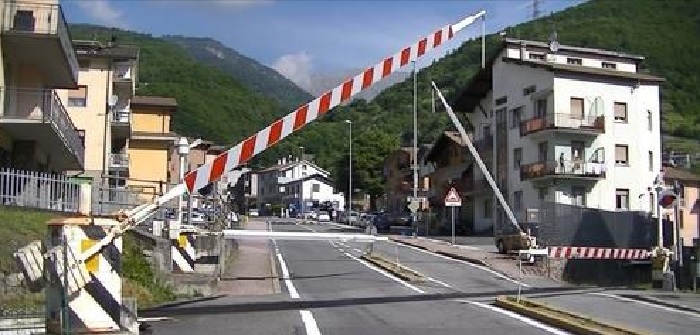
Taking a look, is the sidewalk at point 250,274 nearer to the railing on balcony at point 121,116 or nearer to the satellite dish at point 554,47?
the railing on balcony at point 121,116

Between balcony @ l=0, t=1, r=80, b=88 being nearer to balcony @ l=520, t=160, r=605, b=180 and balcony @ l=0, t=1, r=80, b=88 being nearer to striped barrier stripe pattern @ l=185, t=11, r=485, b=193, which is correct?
striped barrier stripe pattern @ l=185, t=11, r=485, b=193

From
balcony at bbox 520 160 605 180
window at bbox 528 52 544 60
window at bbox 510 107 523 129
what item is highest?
window at bbox 528 52 544 60

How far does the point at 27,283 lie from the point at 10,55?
76.2 feet

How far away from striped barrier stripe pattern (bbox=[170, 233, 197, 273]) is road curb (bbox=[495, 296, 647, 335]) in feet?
24.9

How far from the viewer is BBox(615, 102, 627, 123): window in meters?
56.7

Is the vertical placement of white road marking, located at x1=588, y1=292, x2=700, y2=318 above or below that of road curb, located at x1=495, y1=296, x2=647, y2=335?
below

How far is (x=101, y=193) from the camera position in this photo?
77.3ft

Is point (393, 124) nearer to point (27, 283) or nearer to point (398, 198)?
point (398, 198)

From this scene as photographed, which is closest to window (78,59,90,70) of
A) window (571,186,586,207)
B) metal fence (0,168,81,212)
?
window (571,186,586,207)

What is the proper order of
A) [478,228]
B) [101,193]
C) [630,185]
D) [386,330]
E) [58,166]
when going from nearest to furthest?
[386,330]
[101,193]
[58,166]
[630,185]
[478,228]

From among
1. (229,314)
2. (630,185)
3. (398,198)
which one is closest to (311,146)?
(398,198)

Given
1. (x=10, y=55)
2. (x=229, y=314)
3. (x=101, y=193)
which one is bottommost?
(x=229, y=314)

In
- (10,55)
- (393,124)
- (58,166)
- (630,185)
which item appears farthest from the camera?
(393,124)

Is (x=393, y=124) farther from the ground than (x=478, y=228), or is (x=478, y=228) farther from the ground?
(x=393, y=124)
